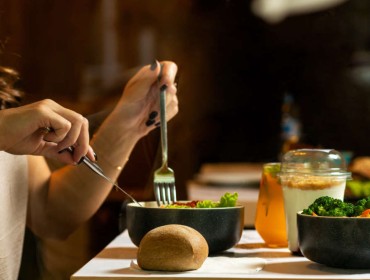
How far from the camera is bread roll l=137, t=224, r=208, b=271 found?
3.52 feet

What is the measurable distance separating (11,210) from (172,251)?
0.61 meters

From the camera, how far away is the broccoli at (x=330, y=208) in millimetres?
1129

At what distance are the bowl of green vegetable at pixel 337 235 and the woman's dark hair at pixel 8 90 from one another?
0.82m

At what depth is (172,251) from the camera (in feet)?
3.53

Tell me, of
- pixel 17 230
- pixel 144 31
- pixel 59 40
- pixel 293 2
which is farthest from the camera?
pixel 293 2

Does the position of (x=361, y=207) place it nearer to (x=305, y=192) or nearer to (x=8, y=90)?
(x=305, y=192)

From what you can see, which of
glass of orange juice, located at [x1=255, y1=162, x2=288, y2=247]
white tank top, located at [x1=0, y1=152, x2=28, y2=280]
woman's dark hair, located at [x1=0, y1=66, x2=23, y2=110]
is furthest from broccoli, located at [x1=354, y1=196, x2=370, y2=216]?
woman's dark hair, located at [x1=0, y1=66, x2=23, y2=110]

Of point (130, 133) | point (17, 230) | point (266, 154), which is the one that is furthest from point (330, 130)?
point (17, 230)

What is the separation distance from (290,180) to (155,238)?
1.04 ft

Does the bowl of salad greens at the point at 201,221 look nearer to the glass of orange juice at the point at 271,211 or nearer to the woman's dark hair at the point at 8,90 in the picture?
the glass of orange juice at the point at 271,211

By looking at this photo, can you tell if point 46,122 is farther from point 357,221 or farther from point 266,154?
point 266,154

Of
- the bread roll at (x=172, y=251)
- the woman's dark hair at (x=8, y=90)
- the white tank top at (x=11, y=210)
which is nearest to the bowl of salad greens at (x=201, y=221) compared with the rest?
the bread roll at (x=172, y=251)

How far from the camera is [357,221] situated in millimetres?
1094

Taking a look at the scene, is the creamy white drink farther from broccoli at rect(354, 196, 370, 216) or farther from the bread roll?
the bread roll
